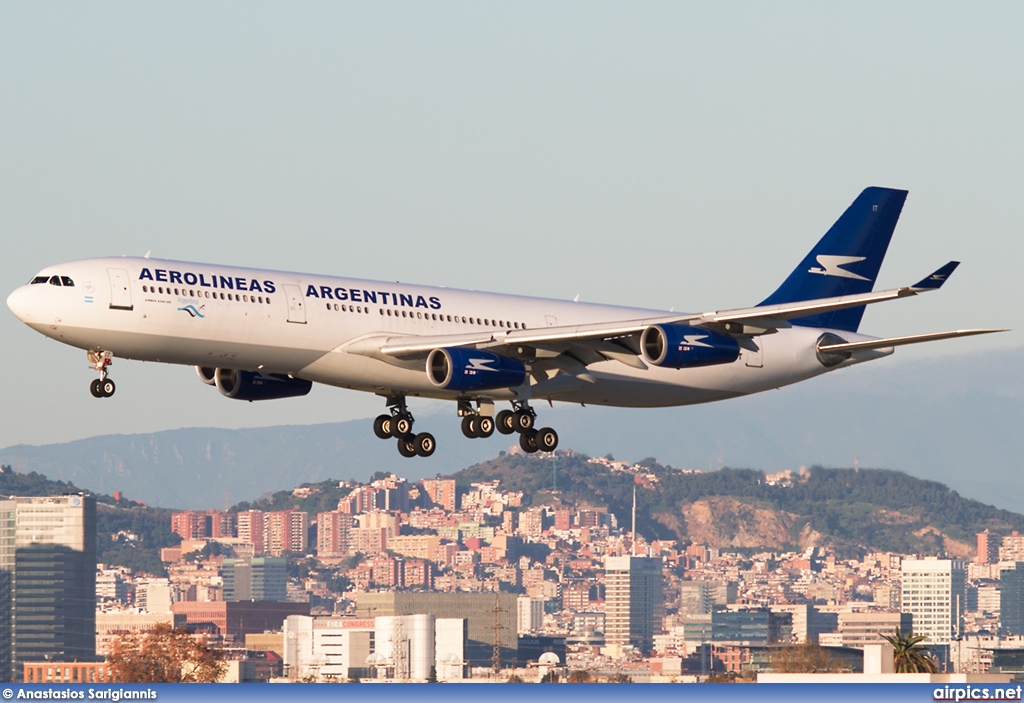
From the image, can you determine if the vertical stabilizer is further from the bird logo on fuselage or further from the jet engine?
the bird logo on fuselage

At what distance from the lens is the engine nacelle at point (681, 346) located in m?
63.2

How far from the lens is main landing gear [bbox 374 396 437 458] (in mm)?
68625

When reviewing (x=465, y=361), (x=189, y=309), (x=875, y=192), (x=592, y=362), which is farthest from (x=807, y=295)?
(x=189, y=309)

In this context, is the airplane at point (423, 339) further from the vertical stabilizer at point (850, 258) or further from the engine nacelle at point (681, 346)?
the vertical stabilizer at point (850, 258)

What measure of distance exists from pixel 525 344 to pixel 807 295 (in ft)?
54.2

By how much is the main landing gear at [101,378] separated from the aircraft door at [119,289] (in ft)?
8.63

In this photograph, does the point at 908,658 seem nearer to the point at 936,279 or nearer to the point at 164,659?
the point at 936,279

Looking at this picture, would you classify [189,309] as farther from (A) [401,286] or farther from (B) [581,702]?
(B) [581,702]

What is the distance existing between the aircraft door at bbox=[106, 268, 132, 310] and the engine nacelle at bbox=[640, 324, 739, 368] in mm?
17041

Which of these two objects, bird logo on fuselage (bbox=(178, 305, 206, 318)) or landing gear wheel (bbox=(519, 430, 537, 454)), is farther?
landing gear wheel (bbox=(519, 430, 537, 454))

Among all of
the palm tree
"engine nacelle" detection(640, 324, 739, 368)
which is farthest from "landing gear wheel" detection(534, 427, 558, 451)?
the palm tree

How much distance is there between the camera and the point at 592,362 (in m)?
67.6

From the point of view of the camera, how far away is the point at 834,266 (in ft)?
253
